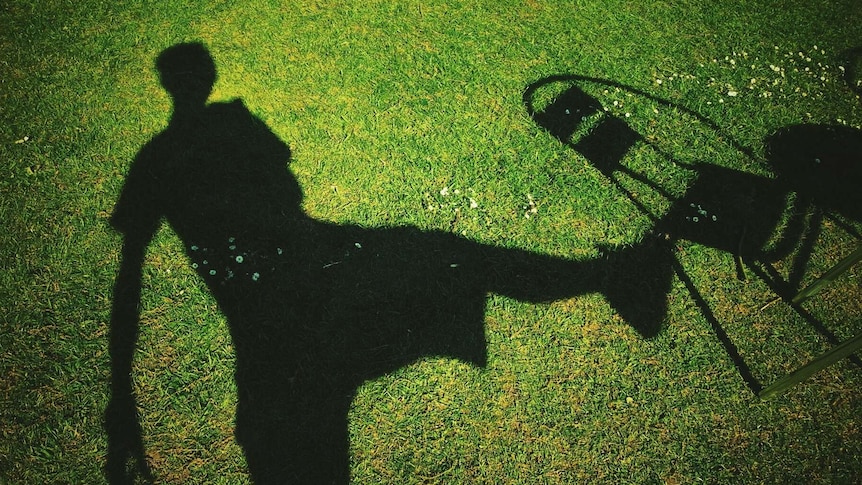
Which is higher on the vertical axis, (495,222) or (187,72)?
(187,72)

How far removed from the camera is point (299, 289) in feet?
11.3

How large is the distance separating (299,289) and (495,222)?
6.05 ft

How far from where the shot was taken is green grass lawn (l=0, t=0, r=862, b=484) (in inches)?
114

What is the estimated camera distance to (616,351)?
3260 mm

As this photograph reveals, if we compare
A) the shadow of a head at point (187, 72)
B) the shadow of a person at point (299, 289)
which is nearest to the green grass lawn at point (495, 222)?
the shadow of a person at point (299, 289)

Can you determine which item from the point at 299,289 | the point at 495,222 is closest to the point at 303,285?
the point at 299,289

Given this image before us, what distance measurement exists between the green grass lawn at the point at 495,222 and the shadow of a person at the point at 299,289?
0.15 feet

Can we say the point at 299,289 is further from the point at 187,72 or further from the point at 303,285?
the point at 187,72

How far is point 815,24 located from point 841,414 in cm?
597

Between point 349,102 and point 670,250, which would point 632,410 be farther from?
point 349,102

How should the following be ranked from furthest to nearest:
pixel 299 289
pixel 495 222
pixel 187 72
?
1. pixel 187 72
2. pixel 495 222
3. pixel 299 289

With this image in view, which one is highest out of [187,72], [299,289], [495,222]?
[187,72]

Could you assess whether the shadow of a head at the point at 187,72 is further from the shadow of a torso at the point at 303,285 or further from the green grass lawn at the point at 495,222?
the shadow of a torso at the point at 303,285

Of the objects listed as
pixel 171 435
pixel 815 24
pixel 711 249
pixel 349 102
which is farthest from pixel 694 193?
pixel 171 435
